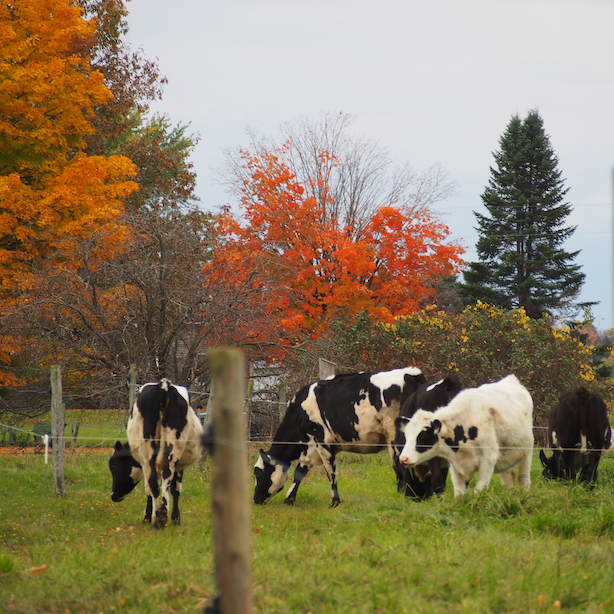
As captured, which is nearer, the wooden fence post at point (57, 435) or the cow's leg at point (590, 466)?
the cow's leg at point (590, 466)

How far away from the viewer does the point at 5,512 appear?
28.9 feet

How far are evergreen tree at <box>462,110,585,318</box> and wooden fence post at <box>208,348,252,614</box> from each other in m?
29.7

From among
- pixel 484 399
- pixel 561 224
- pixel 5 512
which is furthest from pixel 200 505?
pixel 561 224

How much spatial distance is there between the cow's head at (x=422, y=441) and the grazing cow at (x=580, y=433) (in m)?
1.85

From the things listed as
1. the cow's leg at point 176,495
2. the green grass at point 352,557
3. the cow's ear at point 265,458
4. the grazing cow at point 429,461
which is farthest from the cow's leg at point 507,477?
the cow's leg at point 176,495

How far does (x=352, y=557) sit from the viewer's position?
5477 mm

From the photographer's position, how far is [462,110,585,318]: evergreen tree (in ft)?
107

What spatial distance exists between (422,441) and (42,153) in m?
12.7

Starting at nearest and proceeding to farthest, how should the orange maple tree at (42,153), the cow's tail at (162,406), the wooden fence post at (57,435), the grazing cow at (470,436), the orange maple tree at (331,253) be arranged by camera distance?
the grazing cow at (470,436)
the cow's tail at (162,406)
the wooden fence post at (57,435)
the orange maple tree at (42,153)
the orange maple tree at (331,253)

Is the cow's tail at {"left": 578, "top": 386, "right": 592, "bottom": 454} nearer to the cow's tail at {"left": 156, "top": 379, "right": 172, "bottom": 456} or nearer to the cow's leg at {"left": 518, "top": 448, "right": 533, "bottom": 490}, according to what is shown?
the cow's leg at {"left": 518, "top": 448, "right": 533, "bottom": 490}

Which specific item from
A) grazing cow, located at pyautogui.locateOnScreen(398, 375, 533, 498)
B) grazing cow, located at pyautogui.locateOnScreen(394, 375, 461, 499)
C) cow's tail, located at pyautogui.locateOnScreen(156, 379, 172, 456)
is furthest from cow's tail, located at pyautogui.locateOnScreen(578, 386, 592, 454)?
cow's tail, located at pyautogui.locateOnScreen(156, 379, 172, 456)

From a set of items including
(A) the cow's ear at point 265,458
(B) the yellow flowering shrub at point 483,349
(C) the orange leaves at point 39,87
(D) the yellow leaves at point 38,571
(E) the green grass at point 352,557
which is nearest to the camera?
(E) the green grass at point 352,557

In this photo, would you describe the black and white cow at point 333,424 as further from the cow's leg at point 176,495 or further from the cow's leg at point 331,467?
the cow's leg at point 176,495

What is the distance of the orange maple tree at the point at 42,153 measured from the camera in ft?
50.7
